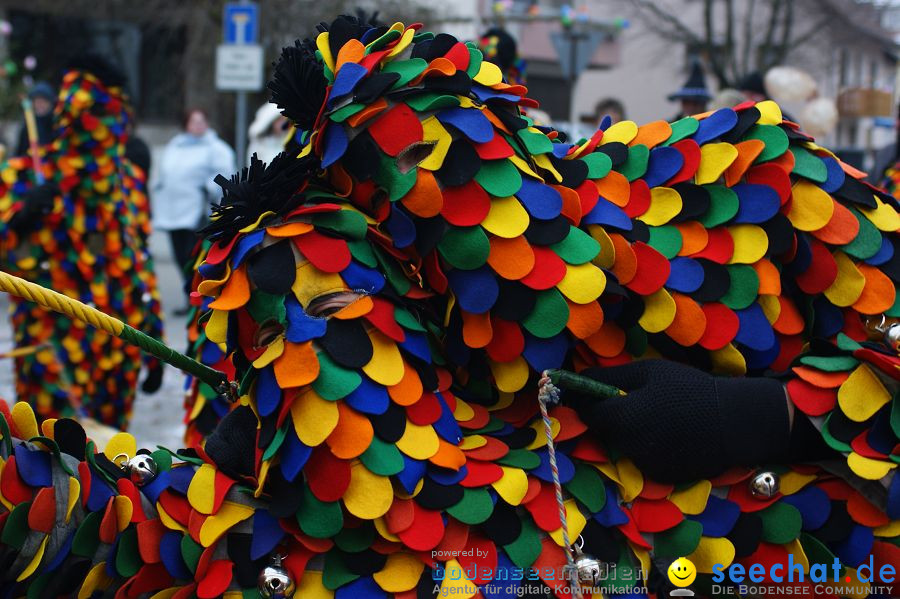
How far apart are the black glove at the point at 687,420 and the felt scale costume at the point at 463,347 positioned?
0.14 ft

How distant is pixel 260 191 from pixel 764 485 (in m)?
0.89

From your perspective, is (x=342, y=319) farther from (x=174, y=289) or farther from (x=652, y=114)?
(x=652, y=114)

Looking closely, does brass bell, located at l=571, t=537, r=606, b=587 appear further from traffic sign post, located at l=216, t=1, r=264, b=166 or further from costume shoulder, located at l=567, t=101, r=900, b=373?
traffic sign post, located at l=216, t=1, r=264, b=166

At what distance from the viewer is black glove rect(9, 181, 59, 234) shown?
384 cm

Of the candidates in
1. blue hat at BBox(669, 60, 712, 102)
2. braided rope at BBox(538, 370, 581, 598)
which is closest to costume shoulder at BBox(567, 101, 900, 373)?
braided rope at BBox(538, 370, 581, 598)

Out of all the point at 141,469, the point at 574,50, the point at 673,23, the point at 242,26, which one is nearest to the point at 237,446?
the point at 141,469

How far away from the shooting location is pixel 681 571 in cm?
153

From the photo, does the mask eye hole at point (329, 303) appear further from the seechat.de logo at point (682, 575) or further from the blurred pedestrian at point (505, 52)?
the blurred pedestrian at point (505, 52)

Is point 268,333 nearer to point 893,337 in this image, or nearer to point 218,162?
point 893,337

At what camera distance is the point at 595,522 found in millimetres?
1504

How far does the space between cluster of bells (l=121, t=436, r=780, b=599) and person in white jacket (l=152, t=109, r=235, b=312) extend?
18.8 ft

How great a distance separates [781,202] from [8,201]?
3.29 meters

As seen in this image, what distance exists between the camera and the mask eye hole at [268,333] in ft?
4.79

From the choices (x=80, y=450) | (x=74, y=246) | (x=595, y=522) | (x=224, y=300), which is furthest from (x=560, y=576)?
(x=74, y=246)
